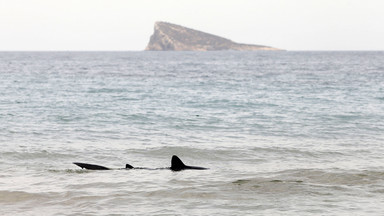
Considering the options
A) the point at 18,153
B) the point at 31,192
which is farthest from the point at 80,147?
the point at 31,192

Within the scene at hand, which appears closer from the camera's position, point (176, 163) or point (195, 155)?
point (176, 163)

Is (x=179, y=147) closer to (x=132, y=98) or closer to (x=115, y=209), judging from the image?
(x=115, y=209)

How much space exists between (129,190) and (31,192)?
188cm

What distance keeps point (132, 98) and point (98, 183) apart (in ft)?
71.2

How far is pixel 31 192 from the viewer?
10430 millimetres

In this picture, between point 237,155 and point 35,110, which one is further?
point 35,110

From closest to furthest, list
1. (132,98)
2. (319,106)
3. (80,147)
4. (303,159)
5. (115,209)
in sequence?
1. (115,209)
2. (303,159)
3. (80,147)
4. (319,106)
5. (132,98)

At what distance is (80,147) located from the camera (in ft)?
53.7

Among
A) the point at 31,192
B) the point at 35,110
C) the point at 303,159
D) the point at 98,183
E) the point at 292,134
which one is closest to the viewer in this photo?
the point at 31,192

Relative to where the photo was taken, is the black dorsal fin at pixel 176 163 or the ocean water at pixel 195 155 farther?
the black dorsal fin at pixel 176 163

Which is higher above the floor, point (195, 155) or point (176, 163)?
point (176, 163)

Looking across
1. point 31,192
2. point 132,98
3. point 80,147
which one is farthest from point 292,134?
point 132,98

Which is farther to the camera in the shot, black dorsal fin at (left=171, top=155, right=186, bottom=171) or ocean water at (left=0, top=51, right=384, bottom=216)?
black dorsal fin at (left=171, top=155, right=186, bottom=171)

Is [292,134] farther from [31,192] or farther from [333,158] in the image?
[31,192]
